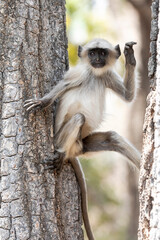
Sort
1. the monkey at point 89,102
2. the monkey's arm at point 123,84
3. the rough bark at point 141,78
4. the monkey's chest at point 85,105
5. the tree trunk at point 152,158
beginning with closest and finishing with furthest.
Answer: the tree trunk at point 152,158 → the monkey at point 89,102 → the monkey's chest at point 85,105 → the monkey's arm at point 123,84 → the rough bark at point 141,78

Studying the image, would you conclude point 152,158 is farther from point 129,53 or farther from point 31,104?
point 129,53

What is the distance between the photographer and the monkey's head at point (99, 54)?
4547mm

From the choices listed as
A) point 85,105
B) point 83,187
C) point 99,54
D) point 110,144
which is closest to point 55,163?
point 83,187

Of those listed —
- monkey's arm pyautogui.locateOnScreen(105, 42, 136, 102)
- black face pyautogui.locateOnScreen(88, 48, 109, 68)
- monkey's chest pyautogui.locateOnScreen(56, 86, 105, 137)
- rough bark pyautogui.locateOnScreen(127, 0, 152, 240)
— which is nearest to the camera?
monkey's chest pyautogui.locateOnScreen(56, 86, 105, 137)

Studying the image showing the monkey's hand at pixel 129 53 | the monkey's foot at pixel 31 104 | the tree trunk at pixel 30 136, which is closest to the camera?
the tree trunk at pixel 30 136

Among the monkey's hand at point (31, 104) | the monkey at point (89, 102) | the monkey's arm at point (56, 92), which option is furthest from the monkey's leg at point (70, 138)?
the monkey's hand at point (31, 104)

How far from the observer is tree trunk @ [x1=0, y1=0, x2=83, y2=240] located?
359cm

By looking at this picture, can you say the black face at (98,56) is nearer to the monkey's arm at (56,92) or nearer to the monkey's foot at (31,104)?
the monkey's arm at (56,92)

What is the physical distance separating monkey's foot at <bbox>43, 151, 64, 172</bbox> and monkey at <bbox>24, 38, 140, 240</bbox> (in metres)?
0.12

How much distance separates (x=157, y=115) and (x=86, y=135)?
6.46 feet

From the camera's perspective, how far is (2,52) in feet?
12.4

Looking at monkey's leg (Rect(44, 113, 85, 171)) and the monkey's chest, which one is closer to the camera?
monkey's leg (Rect(44, 113, 85, 171))

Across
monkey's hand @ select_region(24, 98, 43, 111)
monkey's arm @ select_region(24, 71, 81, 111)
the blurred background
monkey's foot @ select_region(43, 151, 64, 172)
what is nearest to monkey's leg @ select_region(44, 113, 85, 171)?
monkey's foot @ select_region(43, 151, 64, 172)

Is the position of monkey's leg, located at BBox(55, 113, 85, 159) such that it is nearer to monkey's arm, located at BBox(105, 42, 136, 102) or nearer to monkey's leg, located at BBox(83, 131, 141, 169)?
monkey's leg, located at BBox(83, 131, 141, 169)
